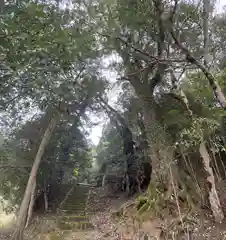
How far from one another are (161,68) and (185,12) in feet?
10.1

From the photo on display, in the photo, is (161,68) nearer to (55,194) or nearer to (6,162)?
(6,162)

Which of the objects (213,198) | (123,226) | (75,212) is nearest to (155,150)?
(213,198)

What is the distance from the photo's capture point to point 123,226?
24.3 feet

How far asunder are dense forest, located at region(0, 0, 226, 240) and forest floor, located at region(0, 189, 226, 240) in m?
0.40

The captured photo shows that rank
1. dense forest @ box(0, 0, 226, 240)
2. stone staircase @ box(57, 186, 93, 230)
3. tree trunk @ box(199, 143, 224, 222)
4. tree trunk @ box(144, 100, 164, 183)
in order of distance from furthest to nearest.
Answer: stone staircase @ box(57, 186, 93, 230)
tree trunk @ box(144, 100, 164, 183)
tree trunk @ box(199, 143, 224, 222)
dense forest @ box(0, 0, 226, 240)

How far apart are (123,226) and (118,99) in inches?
276

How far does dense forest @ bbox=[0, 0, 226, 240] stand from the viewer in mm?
3666

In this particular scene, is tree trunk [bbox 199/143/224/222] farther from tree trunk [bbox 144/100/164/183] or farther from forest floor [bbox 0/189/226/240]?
tree trunk [bbox 144/100/164/183]

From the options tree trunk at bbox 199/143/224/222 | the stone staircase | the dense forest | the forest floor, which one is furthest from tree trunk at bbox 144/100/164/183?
the stone staircase

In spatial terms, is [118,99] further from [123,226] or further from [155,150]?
[123,226]

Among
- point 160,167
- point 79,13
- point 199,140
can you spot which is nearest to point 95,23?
point 79,13

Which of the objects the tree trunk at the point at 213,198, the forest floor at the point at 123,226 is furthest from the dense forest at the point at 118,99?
the forest floor at the point at 123,226

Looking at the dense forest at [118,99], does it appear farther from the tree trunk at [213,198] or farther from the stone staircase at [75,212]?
the stone staircase at [75,212]

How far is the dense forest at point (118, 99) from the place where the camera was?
367 centimetres
